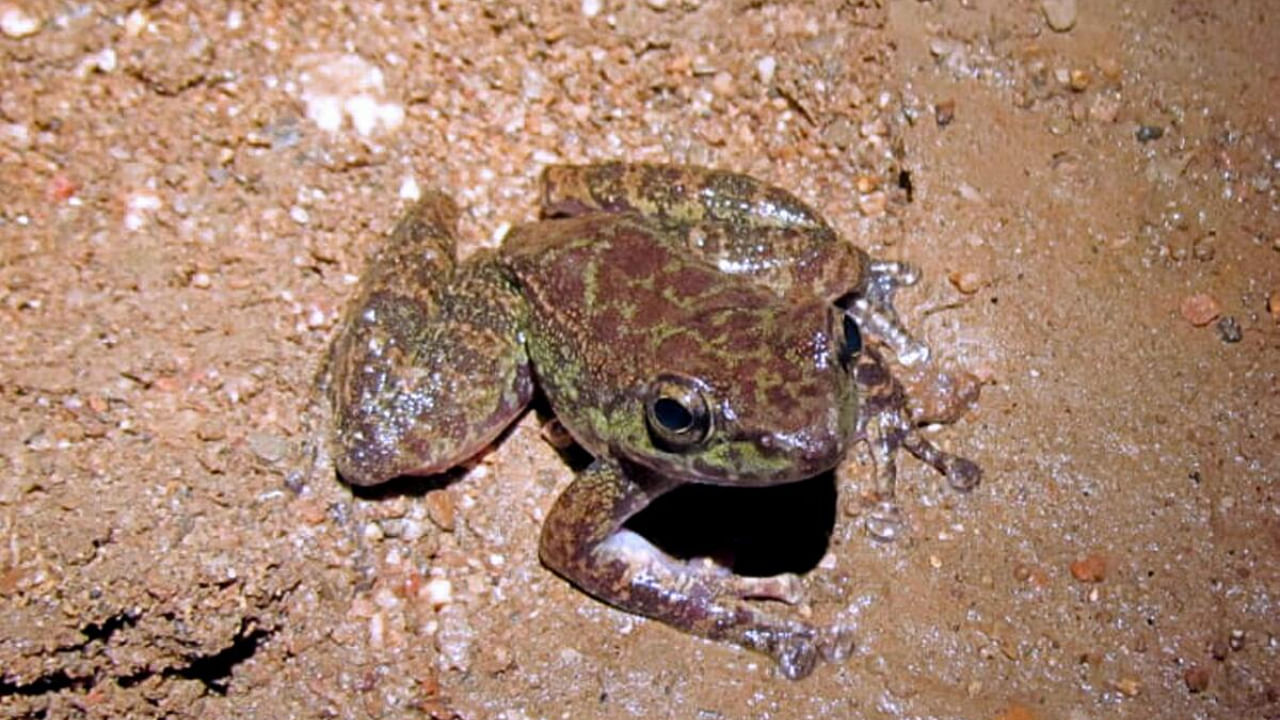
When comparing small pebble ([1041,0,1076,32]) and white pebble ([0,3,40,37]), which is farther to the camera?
small pebble ([1041,0,1076,32])

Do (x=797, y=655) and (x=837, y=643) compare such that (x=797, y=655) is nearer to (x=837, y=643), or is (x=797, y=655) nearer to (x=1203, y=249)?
(x=837, y=643)

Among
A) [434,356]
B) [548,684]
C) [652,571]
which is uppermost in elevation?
[434,356]

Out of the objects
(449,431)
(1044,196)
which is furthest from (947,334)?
(449,431)

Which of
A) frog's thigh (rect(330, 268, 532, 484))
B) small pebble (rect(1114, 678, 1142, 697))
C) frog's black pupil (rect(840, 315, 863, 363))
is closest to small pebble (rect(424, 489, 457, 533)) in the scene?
frog's thigh (rect(330, 268, 532, 484))

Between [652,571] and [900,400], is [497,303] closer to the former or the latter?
[652,571]

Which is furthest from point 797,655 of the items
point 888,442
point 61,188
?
point 61,188

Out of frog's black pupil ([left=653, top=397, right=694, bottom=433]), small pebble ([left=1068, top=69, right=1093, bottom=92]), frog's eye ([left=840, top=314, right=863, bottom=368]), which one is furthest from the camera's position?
small pebble ([left=1068, top=69, right=1093, bottom=92])

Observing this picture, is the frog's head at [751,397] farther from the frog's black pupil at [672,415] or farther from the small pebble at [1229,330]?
the small pebble at [1229,330]

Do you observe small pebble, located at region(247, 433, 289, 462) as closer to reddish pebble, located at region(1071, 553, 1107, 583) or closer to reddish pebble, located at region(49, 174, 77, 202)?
reddish pebble, located at region(49, 174, 77, 202)
